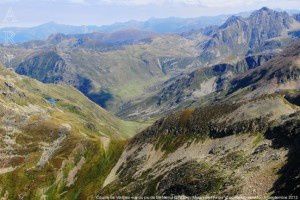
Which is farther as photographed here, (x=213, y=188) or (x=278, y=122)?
(x=278, y=122)

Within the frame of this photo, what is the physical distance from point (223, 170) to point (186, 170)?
2185 cm

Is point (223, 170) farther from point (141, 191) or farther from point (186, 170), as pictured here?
point (141, 191)

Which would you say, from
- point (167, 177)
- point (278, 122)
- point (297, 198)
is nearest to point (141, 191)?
point (167, 177)

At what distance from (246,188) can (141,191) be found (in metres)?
61.7

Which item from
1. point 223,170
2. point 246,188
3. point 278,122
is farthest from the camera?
point 278,122

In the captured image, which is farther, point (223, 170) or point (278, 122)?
point (278, 122)

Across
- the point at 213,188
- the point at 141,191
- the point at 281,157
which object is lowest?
the point at 141,191

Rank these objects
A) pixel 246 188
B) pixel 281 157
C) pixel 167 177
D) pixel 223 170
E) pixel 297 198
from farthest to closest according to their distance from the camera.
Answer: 1. pixel 167 177
2. pixel 223 170
3. pixel 281 157
4. pixel 246 188
5. pixel 297 198

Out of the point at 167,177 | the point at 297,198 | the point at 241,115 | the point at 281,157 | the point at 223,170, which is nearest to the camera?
the point at 297,198

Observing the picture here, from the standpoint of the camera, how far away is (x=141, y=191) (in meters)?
171

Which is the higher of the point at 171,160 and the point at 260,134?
the point at 260,134

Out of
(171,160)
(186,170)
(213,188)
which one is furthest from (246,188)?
(171,160)

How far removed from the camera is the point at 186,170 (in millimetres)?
161000

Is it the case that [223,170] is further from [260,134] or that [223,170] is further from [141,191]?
[141,191]
